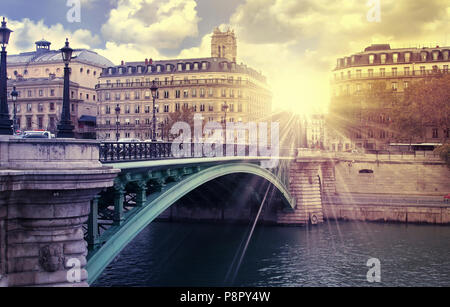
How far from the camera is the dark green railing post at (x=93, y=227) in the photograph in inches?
520

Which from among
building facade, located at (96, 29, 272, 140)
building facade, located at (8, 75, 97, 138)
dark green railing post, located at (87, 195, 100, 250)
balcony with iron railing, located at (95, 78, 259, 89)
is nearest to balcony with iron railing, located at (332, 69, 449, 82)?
balcony with iron railing, located at (95, 78, 259, 89)

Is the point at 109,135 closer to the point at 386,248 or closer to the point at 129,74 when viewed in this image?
the point at 129,74

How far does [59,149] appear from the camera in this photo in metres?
10.9

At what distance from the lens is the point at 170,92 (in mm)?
86188

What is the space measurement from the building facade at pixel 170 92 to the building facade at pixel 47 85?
3.35 m

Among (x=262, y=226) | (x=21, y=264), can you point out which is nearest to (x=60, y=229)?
(x=21, y=264)

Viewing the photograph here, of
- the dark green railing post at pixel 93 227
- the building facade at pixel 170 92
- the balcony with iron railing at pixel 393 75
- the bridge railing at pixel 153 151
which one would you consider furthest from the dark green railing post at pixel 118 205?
the balcony with iron railing at pixel 393 75

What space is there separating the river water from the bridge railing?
24.0 feet

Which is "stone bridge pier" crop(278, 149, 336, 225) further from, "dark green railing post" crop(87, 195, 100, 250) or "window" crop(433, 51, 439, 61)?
"window" crop(433, 51, 439, 61)

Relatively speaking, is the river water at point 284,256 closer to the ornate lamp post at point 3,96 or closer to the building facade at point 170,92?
the ornate lamp post at point 3,96

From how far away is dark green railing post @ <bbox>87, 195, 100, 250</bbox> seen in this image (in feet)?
43.3

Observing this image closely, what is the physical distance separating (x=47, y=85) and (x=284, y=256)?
5070 centimetres

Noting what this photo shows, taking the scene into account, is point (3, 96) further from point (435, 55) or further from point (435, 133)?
point (435, 55)

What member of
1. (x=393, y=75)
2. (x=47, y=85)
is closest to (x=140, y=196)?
(x=47, y=85)
